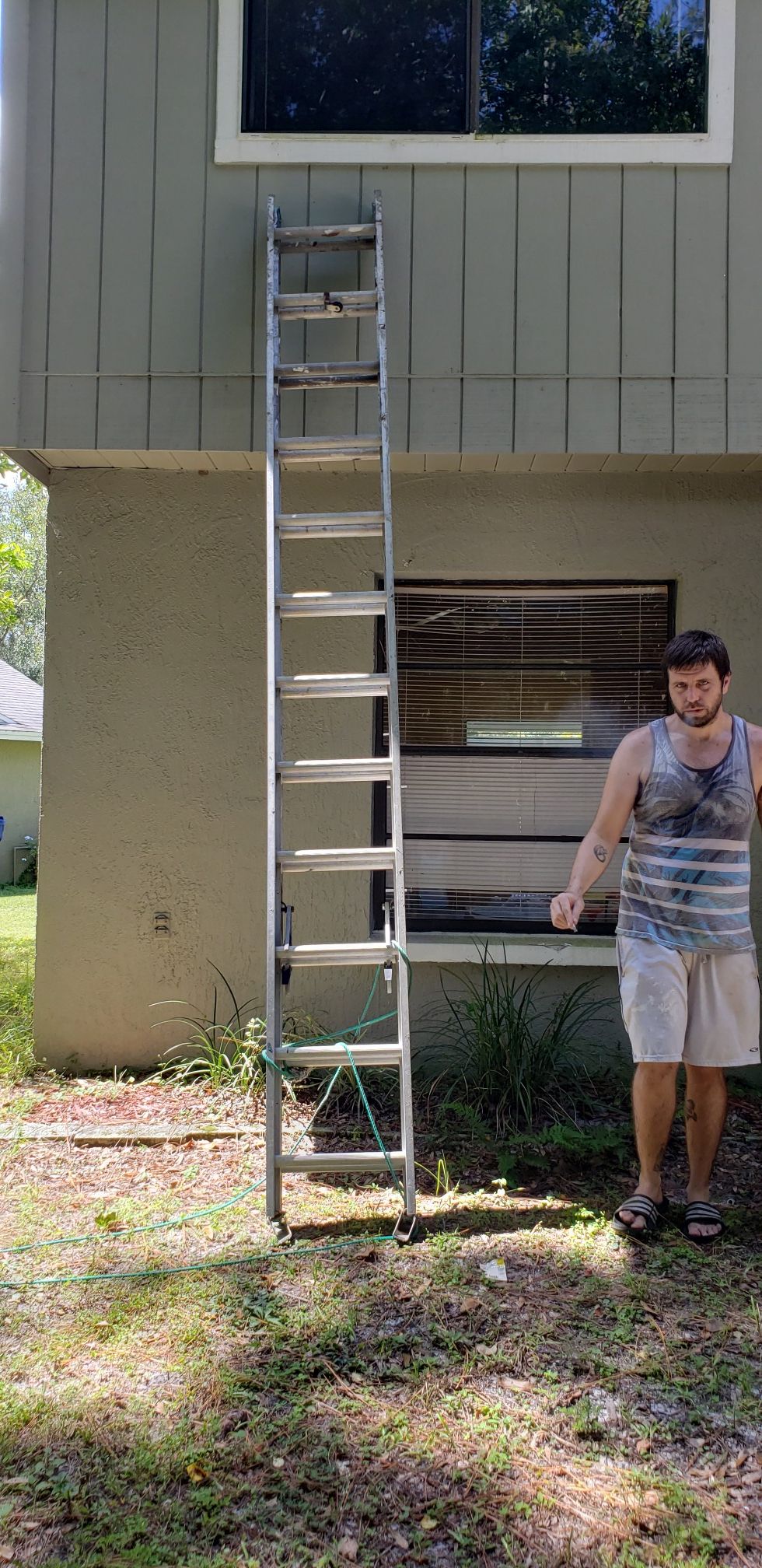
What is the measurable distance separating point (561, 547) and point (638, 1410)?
11.5ft

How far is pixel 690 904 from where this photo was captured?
10.6ft

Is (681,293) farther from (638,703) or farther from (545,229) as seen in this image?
(638,703)

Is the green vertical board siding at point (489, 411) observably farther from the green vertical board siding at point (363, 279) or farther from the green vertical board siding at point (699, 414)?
the green vertical board siding at point (699, 414)

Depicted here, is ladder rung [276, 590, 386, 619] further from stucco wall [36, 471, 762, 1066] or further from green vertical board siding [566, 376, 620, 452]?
green vertical board siding [566, 376, 620, 452]

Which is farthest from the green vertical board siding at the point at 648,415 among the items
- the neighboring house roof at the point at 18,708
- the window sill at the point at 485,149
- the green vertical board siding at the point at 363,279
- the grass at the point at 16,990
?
the neighboring house roof at the point at 18,708

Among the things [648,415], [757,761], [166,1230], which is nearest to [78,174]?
[648,415]

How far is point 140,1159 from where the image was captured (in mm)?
3926

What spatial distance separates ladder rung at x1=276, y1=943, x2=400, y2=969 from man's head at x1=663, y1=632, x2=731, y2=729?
1174mm

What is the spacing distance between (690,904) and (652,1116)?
2.20 feet

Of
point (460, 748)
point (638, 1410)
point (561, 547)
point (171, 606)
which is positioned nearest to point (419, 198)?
point (561, 547)

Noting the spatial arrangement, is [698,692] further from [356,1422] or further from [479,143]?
[479,143]

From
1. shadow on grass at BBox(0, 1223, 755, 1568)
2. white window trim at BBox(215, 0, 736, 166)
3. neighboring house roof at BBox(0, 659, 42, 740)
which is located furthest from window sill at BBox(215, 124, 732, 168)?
neighboring house roof at BBox(0, 659, 42, 740)

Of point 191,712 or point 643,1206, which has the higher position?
point 191,712

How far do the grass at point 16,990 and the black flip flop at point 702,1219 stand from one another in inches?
120
